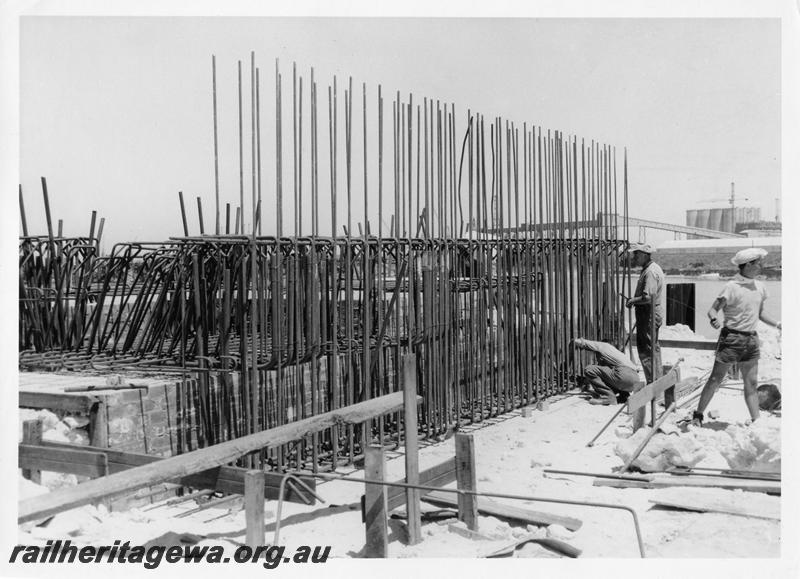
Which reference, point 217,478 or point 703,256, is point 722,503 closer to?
point 217,478

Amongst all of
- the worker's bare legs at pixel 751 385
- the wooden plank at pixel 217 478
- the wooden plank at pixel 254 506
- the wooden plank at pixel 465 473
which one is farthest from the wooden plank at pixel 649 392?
the wooden plank at pixel 254 506

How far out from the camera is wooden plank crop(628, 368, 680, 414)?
735 cm

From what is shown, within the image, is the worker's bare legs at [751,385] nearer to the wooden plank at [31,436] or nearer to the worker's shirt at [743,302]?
the worker's shirt at [743,302]

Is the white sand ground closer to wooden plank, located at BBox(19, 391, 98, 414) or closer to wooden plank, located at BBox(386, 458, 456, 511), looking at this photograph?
wooden plank, located at BBox(19, 391, 98, 414)

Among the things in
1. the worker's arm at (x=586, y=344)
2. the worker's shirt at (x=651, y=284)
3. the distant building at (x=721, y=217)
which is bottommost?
the worker's arm at (x=586, y=344)

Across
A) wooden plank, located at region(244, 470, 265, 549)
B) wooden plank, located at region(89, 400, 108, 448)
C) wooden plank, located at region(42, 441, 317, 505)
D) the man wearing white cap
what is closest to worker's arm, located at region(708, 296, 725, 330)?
the man wearing white cap

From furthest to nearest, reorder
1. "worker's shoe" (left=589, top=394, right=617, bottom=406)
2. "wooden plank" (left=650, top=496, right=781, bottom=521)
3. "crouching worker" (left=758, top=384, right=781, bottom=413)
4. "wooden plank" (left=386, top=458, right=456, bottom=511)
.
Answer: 1. "worker's shoe" (left=589, top=394, right=617, bottom=406)
2. "crouching worker" (left=758, top=384, right=781, bottom=413)
3. "wooden plank" (left=650, top=496, right=781, bottom=521)
4. "wooden plank" (left=386, top=458, right=456, bottom=511)

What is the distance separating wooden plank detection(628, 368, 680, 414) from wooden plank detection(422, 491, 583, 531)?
74.2 inches

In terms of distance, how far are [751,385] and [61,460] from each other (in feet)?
20.4

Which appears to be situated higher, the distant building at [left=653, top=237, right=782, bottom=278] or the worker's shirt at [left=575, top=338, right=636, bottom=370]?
the distant building at [left=653, top=237, right=782, bottom=278]

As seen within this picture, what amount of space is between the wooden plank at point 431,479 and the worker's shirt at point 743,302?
12.2ft

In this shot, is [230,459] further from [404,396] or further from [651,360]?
[651,360]

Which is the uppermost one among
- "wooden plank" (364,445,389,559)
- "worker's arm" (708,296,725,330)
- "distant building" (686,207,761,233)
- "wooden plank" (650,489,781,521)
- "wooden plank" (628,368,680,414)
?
"distant building" (686,207,761,233)

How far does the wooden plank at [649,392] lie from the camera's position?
24.1ft
